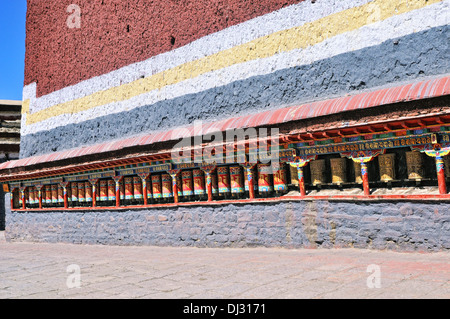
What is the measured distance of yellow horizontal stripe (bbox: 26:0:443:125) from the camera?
19.3 ft

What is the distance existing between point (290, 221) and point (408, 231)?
164cm

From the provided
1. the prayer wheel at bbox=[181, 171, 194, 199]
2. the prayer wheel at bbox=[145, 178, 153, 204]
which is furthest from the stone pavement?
the prayer wheel at bbox=[145, 178, 153, 204]

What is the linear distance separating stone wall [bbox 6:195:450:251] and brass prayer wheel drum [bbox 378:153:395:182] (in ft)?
1.21

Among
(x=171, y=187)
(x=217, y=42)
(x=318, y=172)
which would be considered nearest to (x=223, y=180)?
(x=171, y=187)

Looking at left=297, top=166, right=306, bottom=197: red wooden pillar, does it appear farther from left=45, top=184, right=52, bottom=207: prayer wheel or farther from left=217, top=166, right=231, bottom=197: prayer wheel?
left=45, top=184, right=52, bottom=207: prayer wheel

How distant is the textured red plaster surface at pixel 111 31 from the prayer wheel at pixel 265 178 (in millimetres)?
2653

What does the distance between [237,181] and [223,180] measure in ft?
0.91

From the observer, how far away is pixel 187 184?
24.6 ft

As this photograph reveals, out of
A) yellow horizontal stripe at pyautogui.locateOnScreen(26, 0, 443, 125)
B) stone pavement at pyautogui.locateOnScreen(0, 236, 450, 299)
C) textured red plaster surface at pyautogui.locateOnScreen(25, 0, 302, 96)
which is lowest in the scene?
stone pavement at pyautogui.locateOnScreen(0, 236, 450, 299)

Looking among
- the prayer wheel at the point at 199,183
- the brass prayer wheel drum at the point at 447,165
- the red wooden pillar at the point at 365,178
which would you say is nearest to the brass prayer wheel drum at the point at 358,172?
the red wooden pillar at the point at 365,178

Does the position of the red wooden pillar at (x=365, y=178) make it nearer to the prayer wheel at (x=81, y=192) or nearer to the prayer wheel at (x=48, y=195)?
the prayer wheel at (x=81, y=192)

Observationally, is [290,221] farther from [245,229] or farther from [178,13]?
[178,13]

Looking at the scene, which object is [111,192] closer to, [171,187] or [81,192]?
[81,192]
